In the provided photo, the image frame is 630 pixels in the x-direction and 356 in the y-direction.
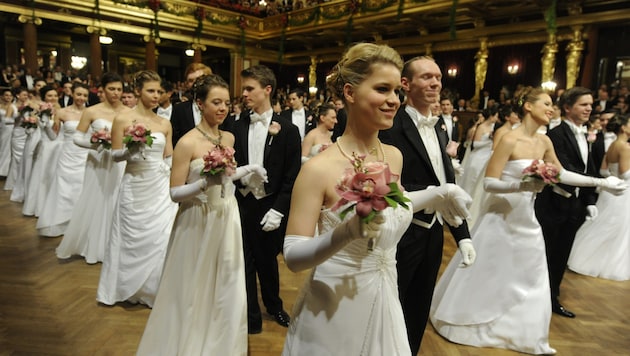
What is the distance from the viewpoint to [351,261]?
1475 mm

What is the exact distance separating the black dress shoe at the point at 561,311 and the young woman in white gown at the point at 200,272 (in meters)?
2.78

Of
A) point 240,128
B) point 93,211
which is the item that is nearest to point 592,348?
point 240,128

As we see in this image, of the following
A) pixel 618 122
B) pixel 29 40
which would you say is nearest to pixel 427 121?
pixel 618 122

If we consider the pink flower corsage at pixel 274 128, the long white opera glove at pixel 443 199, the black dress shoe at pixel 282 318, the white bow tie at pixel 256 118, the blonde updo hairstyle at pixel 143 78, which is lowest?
the black dress shoe at pixel 282 318

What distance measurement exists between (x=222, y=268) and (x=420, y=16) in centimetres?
1311

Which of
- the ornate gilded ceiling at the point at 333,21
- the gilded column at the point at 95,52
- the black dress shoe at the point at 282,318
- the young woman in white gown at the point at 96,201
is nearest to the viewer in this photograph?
the black dress shoe at the point at 282,318

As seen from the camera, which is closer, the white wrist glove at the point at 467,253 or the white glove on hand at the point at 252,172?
the white wrist glove at the point at 467,253

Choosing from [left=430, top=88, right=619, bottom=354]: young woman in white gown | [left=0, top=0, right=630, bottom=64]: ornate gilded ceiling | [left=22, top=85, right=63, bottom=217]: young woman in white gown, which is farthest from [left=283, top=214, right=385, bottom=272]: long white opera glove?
[left=0, top=0, right=630, bottom=64]: ornate gilded ceiling

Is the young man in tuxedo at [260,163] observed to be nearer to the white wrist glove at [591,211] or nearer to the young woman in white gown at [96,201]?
the young woman in white gown at [96,201]

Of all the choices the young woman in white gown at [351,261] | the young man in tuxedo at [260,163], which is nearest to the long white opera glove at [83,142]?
the young man in tuxedo at [260,163]

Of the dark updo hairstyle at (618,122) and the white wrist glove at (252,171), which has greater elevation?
the dark updo hairstyle at (618,122)

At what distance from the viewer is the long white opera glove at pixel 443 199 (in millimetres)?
1580

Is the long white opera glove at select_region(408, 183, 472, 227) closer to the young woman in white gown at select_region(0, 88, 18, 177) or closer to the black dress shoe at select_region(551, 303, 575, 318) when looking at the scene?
the black dress shoe at select_region(551, 303, 575, 318)

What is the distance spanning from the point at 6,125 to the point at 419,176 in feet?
33.1
